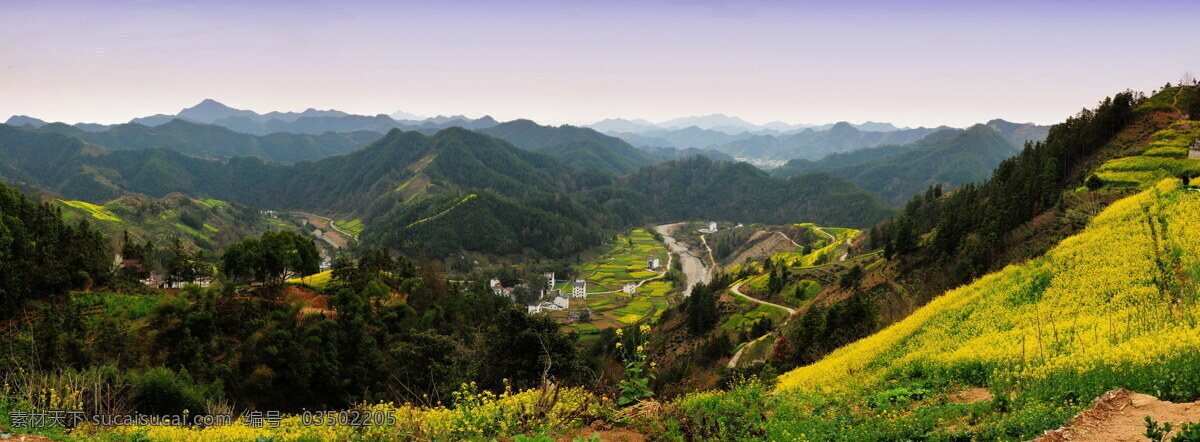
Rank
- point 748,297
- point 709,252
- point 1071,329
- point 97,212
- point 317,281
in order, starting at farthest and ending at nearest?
point 709,252
point 97,212
point 748,297
point 317,281
point 1071,329

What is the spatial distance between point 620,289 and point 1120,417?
118m

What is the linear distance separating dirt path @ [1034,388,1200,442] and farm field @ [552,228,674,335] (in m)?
67.5

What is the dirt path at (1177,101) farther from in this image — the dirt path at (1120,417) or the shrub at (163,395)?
the shrub at (163,395)

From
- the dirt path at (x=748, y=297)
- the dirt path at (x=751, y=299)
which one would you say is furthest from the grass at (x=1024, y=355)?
the dirt path at (x=748, y=297)

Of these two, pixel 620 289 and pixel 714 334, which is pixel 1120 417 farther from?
pixel 620 289

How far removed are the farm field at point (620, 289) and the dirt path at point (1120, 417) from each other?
6751 cm

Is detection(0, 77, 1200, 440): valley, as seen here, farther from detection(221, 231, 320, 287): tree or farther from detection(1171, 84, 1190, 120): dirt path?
detection(1171, 84, 1190, 120): dirt path

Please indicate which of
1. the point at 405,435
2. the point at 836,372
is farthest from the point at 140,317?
the point at 836,372

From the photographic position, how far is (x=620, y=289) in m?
126

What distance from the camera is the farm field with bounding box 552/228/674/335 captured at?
98.8 m

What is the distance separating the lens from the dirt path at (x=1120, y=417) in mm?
8188

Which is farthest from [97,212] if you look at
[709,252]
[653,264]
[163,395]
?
[709,252]

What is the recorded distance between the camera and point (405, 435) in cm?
1005

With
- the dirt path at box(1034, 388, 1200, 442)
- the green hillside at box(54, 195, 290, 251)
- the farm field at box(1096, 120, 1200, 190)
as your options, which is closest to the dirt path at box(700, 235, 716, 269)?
the farm field at box(1096, 120, 1200, 190)
